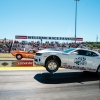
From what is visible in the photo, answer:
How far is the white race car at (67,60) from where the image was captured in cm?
993

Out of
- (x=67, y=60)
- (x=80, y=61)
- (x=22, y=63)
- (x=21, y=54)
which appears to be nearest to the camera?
(x=67, y=60)

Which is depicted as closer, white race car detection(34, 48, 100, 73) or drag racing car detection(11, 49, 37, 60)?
white race car detection(34, 48, 100, 73)

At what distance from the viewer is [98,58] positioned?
10.4 meters

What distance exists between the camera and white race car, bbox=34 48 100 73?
9930 millimetres

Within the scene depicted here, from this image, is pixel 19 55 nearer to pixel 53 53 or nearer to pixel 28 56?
pixel 28 56

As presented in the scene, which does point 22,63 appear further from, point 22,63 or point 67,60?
point 67,60

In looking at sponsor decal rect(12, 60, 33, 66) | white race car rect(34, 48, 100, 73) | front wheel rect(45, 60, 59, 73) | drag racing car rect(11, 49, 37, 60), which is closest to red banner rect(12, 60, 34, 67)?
sponsor decal rect(12, 60, 33, 66)

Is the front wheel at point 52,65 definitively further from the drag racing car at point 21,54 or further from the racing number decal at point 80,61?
the drag racing car at point 21,54

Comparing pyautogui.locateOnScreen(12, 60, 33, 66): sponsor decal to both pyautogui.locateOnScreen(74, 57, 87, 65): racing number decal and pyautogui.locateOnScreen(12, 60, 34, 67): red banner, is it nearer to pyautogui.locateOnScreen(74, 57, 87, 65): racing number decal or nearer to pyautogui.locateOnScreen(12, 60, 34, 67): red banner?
pyautogui.locateOnScreen(12, 60, 34, 67): red banner

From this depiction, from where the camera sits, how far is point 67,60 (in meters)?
9.95

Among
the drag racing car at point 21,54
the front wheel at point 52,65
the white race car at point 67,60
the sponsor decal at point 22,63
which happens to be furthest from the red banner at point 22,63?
the drag racing car at point 21,54

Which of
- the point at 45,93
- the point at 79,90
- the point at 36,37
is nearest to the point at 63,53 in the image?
the point at 79,90

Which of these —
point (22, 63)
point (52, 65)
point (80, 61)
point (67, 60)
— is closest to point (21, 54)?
point (22, 63)

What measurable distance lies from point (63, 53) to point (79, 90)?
335 centimetres
